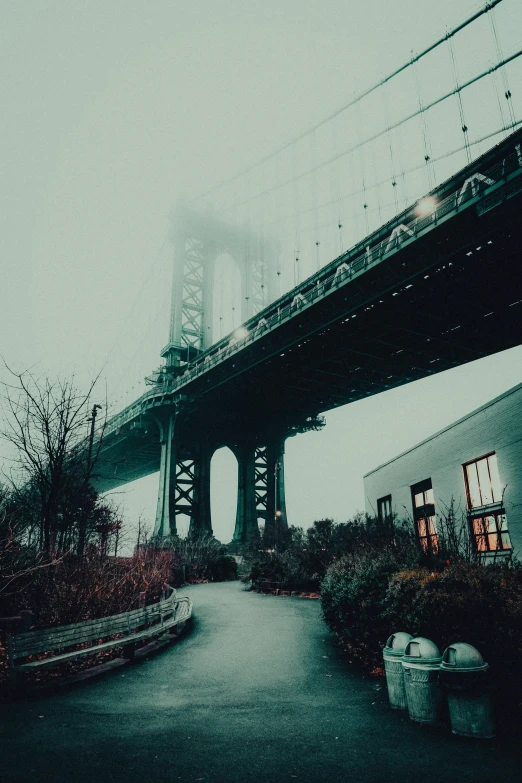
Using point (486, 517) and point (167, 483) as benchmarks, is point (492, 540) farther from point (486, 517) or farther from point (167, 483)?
point (167, 483)

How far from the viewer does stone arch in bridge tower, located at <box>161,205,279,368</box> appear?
48.0m

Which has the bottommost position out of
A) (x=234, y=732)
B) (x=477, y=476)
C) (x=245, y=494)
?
(x=234, y=732)

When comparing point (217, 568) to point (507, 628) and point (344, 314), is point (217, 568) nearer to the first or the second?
point (344, 314)

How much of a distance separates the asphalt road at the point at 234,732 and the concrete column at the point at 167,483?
108 feet

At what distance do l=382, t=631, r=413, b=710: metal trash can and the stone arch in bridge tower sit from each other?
133ft

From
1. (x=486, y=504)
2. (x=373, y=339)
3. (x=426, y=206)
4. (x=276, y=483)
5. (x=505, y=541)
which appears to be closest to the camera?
(x=505, y=541)

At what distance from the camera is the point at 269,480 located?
4606 centimetres

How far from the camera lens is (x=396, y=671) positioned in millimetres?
6090

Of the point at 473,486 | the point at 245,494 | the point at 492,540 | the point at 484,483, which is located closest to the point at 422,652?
the point at 492,540

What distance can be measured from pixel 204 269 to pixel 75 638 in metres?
48.8

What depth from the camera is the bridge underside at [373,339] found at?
22188 millimetres

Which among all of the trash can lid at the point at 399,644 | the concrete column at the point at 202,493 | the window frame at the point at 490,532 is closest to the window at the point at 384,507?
the window frame at the point at 490,532

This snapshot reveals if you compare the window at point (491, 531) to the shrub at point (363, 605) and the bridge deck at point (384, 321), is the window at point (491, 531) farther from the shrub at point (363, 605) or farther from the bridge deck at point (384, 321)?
the bridge deck at point (384, 321)

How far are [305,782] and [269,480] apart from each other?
42.1 meters
